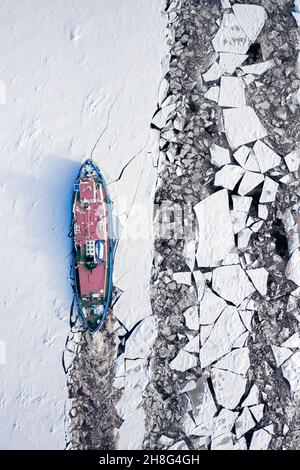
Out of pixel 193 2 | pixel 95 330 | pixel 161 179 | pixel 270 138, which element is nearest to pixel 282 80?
pixel 270 138

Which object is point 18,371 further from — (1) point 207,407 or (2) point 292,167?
(2) point 292,167

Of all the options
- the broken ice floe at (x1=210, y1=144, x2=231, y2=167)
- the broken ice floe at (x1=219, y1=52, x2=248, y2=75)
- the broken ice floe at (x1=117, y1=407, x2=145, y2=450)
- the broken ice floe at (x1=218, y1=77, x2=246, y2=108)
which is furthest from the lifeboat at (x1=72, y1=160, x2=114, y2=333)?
the broken ice floe at (x1=219, y1=52, x2=248, y2=75)

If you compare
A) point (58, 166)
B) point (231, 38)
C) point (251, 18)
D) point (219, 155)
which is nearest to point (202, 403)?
point (219, 155)

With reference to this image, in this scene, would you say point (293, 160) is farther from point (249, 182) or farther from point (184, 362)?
point (184, 362)

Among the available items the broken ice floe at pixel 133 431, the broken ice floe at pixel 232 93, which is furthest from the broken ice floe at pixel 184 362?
the broken ice floe at pixel 232 93

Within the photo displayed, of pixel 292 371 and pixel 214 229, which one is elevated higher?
pixel 214 229
